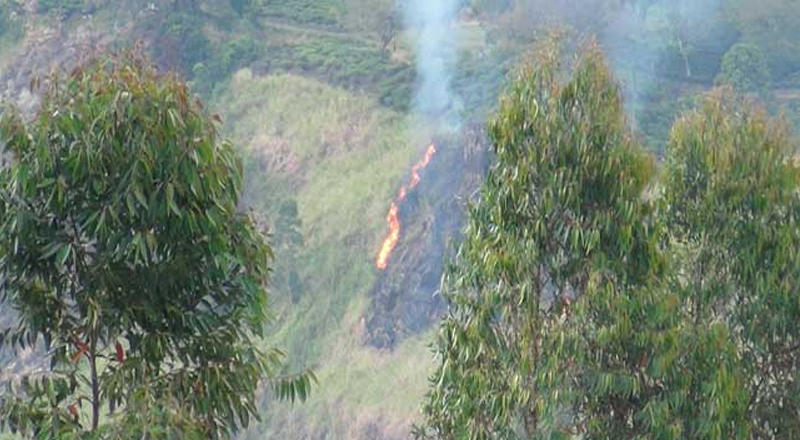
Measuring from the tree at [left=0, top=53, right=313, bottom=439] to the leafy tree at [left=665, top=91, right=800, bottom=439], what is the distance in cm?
494

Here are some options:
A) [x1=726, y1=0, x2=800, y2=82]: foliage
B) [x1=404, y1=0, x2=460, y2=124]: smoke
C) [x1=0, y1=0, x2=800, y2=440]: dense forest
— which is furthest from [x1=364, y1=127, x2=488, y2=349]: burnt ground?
[x1=0, y1=0, x2=800, y2=440]: dense forest

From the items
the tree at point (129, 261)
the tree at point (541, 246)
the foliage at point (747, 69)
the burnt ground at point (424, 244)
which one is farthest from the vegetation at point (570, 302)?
the foliage at point (747, 69)

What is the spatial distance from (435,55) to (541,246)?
1449 inches

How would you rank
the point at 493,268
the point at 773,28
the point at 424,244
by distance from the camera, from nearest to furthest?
1. the point at 493,268
2. the point at 424,244
3. the point at 773,28

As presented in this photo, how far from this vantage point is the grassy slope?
34.1 meters

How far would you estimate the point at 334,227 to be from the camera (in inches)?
1591

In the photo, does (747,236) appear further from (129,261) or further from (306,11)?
(306,11)

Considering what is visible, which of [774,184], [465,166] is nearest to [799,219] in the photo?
[774,184]

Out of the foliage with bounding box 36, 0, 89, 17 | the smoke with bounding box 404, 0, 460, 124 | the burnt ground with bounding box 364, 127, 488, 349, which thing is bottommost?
the burnt ground with bounding box 364, 127, 488, 349

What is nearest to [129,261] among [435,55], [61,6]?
[435,55]

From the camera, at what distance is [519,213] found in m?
10.4

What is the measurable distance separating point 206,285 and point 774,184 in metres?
5.56

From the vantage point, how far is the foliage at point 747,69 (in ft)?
134

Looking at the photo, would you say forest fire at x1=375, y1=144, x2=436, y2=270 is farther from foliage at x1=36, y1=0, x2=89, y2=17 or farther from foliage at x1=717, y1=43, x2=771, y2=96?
foliage at x1=36, y1=0, x2=89, y2=17
